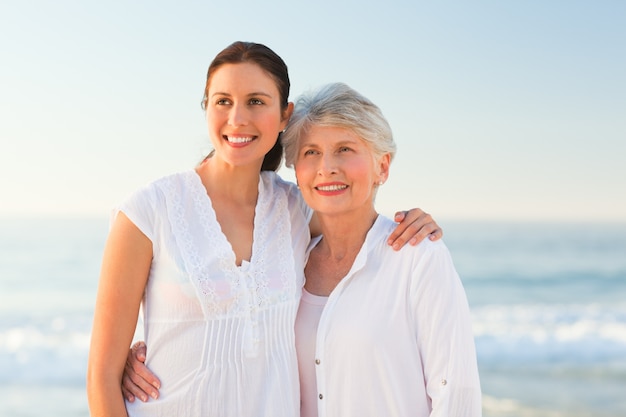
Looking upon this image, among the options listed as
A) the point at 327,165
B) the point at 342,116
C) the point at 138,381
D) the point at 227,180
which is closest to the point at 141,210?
the point at 227,180

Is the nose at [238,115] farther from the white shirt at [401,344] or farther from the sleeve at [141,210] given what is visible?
the white shirt at [401,344]

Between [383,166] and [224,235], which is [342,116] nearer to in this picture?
[383,166]

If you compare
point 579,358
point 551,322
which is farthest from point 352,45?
point 579,358

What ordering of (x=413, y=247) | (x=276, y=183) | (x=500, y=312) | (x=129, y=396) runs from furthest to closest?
1. (x=500, y=312)
2. (x=276, y=183)
3. (x=413, y=247)
4. (x=129, y=396)

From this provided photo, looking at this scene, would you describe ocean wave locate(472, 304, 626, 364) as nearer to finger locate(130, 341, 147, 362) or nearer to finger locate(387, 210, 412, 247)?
finger locate(387, 210, 412, 247)

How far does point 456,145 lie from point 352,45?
18.6 ft

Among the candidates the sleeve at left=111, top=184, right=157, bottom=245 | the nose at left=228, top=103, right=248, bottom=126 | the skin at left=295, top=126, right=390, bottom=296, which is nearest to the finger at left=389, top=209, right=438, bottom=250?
the skin at left=295, top=126, right=390, bottom=296

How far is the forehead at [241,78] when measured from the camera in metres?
3.21

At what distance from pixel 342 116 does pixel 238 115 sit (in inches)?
17.8

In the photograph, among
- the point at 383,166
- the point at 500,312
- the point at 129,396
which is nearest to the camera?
the point at 129,396

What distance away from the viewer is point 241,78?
3211 mm

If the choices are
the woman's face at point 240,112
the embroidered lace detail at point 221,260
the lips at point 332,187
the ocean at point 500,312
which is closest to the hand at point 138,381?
the embroidered lace detail at point 221,260

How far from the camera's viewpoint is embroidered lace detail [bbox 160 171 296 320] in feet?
9.88

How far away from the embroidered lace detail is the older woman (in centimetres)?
23
